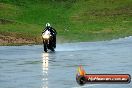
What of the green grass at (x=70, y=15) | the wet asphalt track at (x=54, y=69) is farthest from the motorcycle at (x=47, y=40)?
the green grass at (x=70, y=15)

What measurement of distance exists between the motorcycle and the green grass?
20362 millimetres

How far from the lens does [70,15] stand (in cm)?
8688

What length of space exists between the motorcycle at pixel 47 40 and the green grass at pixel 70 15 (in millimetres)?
20362

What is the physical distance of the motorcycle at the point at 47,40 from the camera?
35.8m

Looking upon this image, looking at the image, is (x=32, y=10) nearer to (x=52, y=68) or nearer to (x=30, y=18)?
(x=30, y=18)

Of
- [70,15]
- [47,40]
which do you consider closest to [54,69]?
[47,40]

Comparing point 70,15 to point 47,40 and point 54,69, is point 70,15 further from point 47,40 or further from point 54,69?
point 54,69

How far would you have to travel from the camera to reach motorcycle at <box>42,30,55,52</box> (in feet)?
118

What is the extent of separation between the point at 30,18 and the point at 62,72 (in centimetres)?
5900

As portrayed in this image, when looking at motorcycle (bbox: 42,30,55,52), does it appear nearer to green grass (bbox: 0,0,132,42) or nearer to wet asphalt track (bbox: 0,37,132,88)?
wet asphalt track (bbox: 0,37,132,88)

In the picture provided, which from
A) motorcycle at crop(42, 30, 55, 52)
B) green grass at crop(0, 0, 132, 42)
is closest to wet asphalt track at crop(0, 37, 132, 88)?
motorcycle at crop(42, 30, 55, 52)

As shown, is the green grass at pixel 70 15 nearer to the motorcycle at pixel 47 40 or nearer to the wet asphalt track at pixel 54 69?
the motorcycle at pixel 47 40

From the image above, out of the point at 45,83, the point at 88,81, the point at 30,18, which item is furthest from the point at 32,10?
the point at 88,81

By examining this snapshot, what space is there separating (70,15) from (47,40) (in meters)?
50.6
